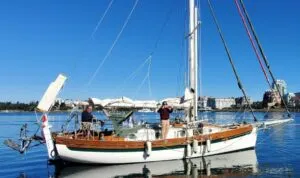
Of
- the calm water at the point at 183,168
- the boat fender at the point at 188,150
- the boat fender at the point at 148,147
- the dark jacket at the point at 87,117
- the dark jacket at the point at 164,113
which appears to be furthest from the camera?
the boat fender at the point at 188,150

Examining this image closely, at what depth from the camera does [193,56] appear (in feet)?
99.7

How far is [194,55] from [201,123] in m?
4.61

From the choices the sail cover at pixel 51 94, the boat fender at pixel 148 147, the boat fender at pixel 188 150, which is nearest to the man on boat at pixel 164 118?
the boat fender at pixel 148 147

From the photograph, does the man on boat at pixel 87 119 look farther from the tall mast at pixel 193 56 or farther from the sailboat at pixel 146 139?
the tall mast at pixel 193 56

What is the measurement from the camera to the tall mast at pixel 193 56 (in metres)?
30.1

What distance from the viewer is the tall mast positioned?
3006 cm

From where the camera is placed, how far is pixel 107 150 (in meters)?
26.0

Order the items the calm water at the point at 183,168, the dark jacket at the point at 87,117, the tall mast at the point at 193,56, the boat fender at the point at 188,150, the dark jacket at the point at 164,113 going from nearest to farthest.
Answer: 1. the calm water at the point at 183,168
2. the dark jacket at the point at 87,117
3. the dark jacket at the point at 164,113
4. the boat fender at the point at 188,150
5. the tall mast at the point at 193,56

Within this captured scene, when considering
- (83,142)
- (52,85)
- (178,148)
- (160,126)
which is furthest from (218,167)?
(52,85)

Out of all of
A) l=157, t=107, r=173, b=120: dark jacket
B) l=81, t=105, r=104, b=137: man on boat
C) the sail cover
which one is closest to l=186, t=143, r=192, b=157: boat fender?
l=157, t=107, r=173, b=120: dark jacket

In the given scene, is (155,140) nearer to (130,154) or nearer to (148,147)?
(148,147)

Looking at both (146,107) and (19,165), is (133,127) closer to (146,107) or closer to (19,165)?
(146,107)

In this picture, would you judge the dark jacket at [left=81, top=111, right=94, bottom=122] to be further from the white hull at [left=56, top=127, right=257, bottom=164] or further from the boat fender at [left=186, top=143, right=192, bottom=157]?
the boat fender at [left=186, top=143, right=192, bottom=157]

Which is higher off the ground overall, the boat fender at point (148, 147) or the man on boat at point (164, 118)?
the man on boat at point (164, 118)
